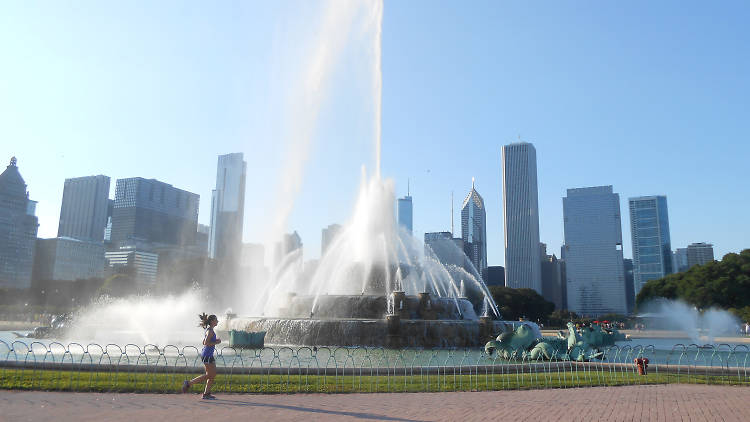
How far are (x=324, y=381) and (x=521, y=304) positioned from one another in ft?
293

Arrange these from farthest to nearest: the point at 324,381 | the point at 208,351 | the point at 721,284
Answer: the point at 721,284
the point at 324,381
the point at 208,351

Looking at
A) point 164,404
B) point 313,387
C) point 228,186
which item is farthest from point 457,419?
point 228,186

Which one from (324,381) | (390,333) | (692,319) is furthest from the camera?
(692,319)

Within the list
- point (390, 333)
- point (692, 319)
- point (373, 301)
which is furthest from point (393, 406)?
point (692, 319)

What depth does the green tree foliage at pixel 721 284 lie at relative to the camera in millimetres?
82375

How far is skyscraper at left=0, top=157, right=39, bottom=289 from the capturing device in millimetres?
154375

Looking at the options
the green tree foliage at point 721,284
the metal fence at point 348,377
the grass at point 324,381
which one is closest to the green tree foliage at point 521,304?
the green tree foliage at point 721,284

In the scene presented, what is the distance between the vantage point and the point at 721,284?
8319 cm

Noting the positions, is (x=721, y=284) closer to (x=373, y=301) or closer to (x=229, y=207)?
(x=373, y=301)

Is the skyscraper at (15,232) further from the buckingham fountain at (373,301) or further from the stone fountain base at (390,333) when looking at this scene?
the stone fountain base at (390,333)

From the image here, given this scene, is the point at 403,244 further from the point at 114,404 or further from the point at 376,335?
the point at 114,404

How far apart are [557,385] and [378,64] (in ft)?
106

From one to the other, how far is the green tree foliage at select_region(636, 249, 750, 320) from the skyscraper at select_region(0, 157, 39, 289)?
15335cm

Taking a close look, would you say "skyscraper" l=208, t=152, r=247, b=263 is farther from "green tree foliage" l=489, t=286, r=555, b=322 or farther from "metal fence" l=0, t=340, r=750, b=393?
"metal fence" l=0, t=340, r=750, b=393
